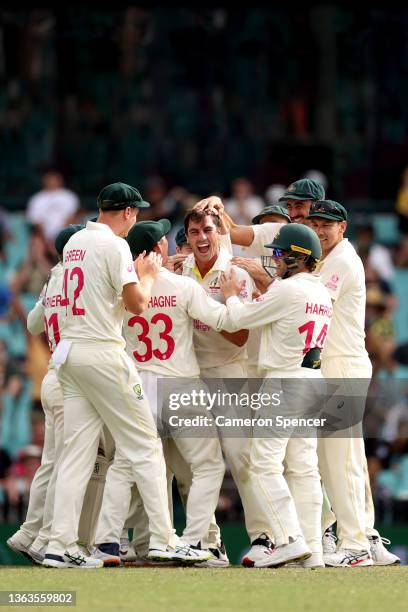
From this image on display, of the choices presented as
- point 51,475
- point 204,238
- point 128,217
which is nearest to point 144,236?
point 128,217

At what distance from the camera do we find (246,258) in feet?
37.0

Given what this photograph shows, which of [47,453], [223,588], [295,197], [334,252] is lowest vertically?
[223,588]

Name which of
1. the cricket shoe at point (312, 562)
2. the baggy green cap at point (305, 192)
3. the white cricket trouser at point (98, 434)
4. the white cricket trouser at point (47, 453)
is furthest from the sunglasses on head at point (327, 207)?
the cricket shoe at point (312, 562)

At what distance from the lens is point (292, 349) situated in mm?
10430

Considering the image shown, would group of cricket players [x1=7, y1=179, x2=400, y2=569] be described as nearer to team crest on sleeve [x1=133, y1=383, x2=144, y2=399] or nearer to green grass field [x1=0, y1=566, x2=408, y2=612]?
team crest on sleeve [x1=133, y1=383, x2=144, y2=399]

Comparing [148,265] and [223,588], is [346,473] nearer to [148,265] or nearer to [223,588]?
[148,265]

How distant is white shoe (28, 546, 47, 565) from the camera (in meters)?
10.8

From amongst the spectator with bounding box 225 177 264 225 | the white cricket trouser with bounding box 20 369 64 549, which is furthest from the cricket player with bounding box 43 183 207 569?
the spectator with bounding box 225 177 264 225

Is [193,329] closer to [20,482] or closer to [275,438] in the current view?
[275,438]

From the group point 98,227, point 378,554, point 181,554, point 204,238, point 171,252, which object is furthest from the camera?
point 171,252

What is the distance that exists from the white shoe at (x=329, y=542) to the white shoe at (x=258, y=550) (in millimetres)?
513

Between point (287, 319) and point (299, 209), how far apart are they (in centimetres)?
141

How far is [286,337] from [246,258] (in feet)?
3.43

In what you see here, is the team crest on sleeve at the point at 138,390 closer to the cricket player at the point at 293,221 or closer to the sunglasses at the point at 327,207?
the cricket player at the point at 293,221
